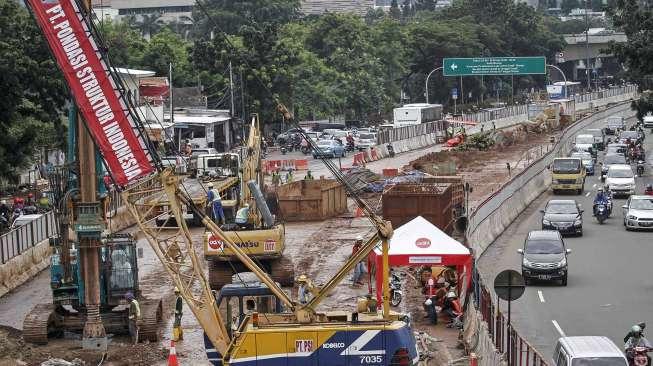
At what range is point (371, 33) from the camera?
13400cm

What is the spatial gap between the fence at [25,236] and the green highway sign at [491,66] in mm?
80536

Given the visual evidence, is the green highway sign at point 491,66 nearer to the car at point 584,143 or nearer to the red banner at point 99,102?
the car at point 584,143

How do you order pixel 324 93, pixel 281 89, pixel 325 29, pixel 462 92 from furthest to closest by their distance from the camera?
pixel 462 92
pixel 325 29
pixel 324 93
pixel 281 89

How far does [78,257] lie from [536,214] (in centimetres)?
3194

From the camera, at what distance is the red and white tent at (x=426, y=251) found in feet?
107

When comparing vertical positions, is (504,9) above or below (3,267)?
above

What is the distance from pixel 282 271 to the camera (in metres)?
37.0

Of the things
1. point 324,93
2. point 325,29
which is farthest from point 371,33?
point 324,93

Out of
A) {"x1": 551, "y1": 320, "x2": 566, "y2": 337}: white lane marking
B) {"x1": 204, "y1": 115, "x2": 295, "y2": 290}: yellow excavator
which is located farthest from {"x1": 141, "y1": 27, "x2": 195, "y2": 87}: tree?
{"x1": 551, "y1": 320, "x2": 566, "y2": 337}: white lane marking

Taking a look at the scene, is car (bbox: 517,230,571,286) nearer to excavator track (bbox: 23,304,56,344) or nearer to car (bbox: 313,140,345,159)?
excavator track (bbox: 23,304,56,344)

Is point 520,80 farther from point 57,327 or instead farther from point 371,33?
point 57,327

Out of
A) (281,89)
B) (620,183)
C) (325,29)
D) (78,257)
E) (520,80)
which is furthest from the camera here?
(520,80)

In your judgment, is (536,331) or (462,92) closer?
(536,331)

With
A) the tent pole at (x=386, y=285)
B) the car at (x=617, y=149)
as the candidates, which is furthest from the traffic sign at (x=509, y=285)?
the car at (x=617, y=149)
